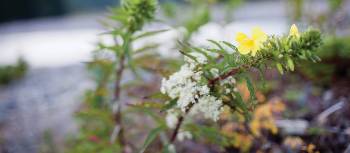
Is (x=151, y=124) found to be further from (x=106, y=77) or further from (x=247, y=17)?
(x=247, y=17)

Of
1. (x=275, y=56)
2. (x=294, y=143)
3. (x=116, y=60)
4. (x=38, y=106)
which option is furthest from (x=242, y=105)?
(x=38, y=106)

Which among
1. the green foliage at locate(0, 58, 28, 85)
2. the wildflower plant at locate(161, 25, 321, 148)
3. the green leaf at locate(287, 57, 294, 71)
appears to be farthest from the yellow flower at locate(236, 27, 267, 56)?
the green foliage at locate(0, 58, 28, 85)

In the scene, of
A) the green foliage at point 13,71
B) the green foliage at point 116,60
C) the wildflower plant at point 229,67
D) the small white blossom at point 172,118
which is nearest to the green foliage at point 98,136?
the green foliage at point 116,60

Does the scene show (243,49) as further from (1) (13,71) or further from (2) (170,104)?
(1) (13,71)

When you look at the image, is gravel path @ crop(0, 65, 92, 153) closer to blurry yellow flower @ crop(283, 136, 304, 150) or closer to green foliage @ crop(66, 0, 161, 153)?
green foliage @ crop(66, 0, 161, 153)

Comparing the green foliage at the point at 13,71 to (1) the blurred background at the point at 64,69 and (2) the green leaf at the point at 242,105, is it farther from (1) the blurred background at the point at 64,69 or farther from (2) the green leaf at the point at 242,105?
(2) the green leaf at the point at 242,105

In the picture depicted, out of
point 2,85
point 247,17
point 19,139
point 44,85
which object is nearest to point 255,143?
point 19,139
